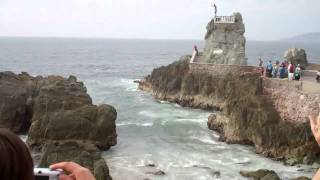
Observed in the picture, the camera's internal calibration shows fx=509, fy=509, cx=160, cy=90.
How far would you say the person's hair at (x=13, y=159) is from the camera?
6.01 feet

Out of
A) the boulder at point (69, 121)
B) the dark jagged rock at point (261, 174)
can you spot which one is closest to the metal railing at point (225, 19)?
the boulder at point (69, 121)

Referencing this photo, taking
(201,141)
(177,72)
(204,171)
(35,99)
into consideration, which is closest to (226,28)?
(177,72)

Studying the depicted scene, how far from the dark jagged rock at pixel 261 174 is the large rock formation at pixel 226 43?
1683 centimetres

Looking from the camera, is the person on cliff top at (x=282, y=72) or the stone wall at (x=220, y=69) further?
the stone wall at (x=220, y=69)

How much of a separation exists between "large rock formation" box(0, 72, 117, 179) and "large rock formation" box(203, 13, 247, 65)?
12.4 metres

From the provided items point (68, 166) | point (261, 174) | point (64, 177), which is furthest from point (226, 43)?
point (64, 177)

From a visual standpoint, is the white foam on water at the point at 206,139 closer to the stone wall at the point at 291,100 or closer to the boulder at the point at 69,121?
the stone wall at the point at 291,100

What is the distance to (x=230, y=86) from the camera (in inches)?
1215

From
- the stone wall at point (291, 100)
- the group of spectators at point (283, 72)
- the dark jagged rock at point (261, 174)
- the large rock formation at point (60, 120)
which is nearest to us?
the dark jagged rock at point (261, 174)

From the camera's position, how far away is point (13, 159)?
1.85 m

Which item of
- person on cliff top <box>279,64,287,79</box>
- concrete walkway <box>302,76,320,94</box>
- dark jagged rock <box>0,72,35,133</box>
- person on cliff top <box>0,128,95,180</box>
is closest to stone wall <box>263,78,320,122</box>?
concrete walkway <box>302,76,320,94</box>

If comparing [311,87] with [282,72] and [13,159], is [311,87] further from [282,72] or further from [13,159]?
[13,159]

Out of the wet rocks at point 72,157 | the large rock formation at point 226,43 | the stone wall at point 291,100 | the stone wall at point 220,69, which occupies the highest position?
the large rock formation at point 226,43

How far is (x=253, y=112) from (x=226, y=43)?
1294cm
